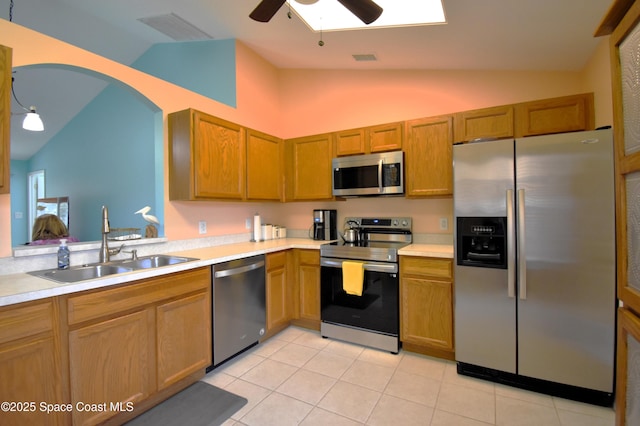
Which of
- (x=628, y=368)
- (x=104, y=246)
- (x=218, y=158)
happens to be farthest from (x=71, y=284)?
(x=628, y=368)

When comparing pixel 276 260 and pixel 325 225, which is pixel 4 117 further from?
pixel 325 225

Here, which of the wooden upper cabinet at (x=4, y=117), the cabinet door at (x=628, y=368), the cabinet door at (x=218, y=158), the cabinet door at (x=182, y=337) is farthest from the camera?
the cabinet door at (x=218, y=158)

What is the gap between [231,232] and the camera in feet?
10.8

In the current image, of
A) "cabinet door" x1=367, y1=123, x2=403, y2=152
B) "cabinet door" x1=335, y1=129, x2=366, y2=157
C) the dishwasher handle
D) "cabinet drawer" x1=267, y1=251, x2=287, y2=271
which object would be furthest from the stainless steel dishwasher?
"cabinet door" x1=367, y1=123, x2=403, y2=152

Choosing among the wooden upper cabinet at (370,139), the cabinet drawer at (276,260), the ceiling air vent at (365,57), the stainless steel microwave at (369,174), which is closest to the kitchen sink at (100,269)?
the cabinet drawer at (276,260)

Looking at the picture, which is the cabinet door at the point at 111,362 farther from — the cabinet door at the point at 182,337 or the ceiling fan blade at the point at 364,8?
the ceiling fan blade at the point at 364,8

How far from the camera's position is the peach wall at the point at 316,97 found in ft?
6.86

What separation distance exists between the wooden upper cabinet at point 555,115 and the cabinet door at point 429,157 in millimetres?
553

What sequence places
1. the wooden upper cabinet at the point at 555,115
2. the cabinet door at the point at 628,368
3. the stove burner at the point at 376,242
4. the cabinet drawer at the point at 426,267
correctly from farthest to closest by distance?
the stove burner at the point at 376,242, the cabinet drawer at the point at 426,267, the wooden upper cabinet at the point at 555,115, the cabinet door at the point at 628,368

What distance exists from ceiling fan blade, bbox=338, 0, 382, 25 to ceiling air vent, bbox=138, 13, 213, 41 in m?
2.08

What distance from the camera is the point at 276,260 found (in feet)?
9.62

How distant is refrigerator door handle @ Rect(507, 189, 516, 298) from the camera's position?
2.05 metres

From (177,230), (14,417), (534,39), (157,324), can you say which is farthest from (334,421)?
(534,39)

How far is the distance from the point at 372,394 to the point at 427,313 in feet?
2.69
